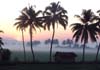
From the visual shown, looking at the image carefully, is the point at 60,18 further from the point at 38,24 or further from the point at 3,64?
the point at 3,64

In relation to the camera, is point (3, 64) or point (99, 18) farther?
point (99, 18)

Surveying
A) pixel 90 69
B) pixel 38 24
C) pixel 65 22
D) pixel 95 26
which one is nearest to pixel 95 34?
pixel 95 26

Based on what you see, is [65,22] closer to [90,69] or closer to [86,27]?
[86,27]

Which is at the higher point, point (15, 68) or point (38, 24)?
point (38, 24)

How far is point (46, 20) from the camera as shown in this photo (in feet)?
318

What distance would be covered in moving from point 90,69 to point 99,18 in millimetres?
26360

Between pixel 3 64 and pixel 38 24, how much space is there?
896 inches

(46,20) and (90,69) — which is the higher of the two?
(46,20)

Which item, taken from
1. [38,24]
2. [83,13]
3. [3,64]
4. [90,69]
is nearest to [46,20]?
[38,24]

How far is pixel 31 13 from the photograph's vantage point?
97.6 meters

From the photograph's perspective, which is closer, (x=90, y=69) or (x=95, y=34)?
(x=90, y=69)

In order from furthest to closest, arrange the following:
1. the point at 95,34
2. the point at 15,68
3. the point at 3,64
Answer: the point at 95,34 → the point at 3,64 → the point at 15,68

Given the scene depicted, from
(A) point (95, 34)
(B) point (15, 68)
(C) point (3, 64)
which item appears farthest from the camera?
(A) point (95, 34)

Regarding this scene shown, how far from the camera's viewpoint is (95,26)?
94938mm
